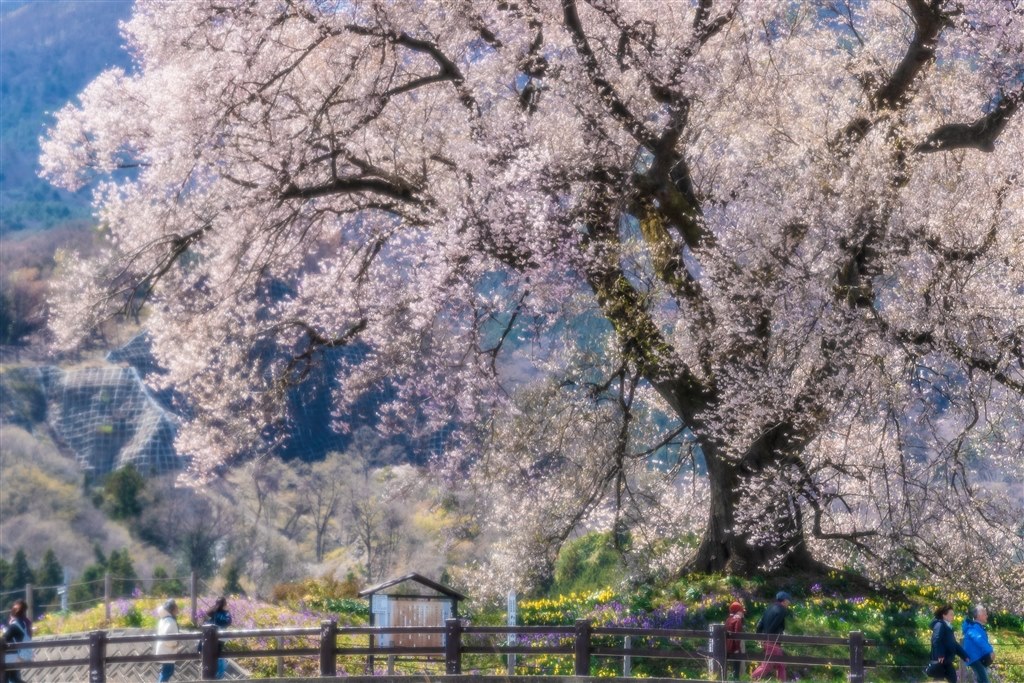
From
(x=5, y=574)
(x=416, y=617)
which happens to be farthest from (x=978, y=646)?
(x=5, y=574)

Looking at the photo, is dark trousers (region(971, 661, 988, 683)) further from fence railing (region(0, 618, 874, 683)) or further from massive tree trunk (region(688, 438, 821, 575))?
massive tree trunk (region(688, 438, 821, 575))

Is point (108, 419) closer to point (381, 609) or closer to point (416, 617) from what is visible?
point (381, 609)

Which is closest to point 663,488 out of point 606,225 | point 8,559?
point 606,225

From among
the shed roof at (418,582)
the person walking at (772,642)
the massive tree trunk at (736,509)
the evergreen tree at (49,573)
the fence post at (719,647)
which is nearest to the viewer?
the fence post at (719,647)

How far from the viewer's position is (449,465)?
71.5ft

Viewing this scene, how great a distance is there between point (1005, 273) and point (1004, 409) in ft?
6.08

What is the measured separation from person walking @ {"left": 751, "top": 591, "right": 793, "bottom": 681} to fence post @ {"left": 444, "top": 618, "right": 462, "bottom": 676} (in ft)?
12.0

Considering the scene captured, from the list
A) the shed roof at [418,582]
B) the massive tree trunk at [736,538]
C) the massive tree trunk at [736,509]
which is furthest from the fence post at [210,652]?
the massive tree trunk at [736,538]

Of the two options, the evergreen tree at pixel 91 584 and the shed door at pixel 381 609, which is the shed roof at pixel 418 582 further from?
the evergreen tree at pixel 91 584

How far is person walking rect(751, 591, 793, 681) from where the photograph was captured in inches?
564

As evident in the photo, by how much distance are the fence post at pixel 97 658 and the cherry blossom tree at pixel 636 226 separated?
22.0 feet

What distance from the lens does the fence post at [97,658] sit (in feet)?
47.5

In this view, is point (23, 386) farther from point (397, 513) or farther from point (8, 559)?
point (397, 513)

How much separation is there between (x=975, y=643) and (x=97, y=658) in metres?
10.3
